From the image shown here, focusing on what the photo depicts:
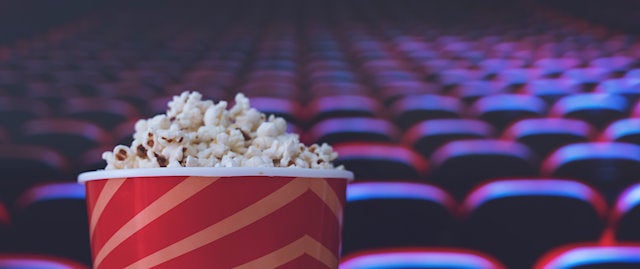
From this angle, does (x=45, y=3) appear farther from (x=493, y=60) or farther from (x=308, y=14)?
(x=493, y=60)

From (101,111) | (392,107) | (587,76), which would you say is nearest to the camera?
(101,111)

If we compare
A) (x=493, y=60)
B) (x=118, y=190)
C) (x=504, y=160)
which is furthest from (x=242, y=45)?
(x=118, y=190)

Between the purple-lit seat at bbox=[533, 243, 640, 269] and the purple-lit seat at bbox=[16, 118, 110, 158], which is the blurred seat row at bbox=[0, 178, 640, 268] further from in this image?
the purple-lit seat at bbox=[16, 118, 110, 158]

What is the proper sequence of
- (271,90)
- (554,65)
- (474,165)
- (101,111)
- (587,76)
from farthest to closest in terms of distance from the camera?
(554,65), (587,76), (271,90), (101,111), (474,165)

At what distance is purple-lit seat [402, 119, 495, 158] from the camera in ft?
5.04

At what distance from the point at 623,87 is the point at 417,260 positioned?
1434 mm

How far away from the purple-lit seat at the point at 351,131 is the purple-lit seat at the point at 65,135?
0.42 m

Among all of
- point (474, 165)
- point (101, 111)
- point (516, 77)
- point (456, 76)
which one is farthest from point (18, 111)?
point (516, 77)

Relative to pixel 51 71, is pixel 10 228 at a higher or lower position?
lower

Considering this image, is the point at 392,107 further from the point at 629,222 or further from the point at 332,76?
the point at 629,222

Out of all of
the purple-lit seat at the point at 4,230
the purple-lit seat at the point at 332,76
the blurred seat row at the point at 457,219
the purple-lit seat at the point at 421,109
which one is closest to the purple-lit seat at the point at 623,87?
the purple-lit seat at the point at 421,109

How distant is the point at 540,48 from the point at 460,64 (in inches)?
18.1

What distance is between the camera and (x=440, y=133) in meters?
1.55

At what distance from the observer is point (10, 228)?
104cm
